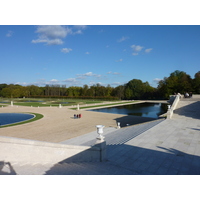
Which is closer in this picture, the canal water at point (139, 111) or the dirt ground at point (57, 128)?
the dirt ground at point (57, 128)

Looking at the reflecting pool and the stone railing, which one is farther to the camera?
the reflecting pool

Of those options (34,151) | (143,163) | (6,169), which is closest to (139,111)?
(143,163)

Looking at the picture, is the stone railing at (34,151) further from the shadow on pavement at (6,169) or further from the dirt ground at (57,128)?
the dirt ground at (57,128)

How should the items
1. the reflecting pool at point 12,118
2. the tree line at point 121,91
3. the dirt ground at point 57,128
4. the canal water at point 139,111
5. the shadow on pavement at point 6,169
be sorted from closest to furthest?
the shadow on pavement at point 6,169, the dirt ground at point 57,128, the reflecting pool at point 12,118, the canal water at point 139,111, the tree line at point 121,91

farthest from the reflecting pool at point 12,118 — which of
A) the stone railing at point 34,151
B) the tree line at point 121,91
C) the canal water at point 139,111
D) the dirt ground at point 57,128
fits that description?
the tree line at point 121,91

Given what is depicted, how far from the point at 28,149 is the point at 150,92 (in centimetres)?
7940

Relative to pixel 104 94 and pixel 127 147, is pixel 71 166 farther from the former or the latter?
pixel 104 94

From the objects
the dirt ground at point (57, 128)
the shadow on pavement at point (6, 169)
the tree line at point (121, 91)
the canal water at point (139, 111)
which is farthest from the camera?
the tree line at point (121, 91)

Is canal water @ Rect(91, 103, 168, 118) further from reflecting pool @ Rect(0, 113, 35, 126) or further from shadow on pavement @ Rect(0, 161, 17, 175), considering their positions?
shadow on pavement @ Rect(0, 161, 17, 175)

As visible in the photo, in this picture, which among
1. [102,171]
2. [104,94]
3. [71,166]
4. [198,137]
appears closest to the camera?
[102,171]

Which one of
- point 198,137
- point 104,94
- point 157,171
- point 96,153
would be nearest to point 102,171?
point 96,153

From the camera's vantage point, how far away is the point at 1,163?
20.7 feet

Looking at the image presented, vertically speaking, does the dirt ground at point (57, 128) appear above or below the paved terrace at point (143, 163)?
below

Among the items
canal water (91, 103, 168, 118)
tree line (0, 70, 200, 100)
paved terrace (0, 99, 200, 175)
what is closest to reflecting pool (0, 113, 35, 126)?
canal water (91, 103, 168, 118)
